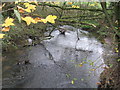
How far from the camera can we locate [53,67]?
94.0 inches

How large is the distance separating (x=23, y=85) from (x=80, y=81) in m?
0.93

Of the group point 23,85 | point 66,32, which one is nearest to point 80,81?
point 23,85

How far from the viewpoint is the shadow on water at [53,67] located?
6.62 feet

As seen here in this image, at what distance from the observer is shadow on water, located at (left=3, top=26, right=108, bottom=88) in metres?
2.02

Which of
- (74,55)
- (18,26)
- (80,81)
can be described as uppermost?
(18,26)

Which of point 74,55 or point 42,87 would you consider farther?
point 74,55

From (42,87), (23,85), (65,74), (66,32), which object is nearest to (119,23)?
(65,74)

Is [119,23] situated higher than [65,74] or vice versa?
[119,23]

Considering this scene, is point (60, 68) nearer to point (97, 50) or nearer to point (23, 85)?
point (23, 85)

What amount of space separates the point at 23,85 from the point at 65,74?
2.41 feet

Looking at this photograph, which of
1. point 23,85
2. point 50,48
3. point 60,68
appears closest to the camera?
point 23,85

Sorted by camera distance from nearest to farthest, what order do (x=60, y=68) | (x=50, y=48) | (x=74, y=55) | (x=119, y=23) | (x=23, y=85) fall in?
(x=119, y=23) < (x=23, y=85) < (x=60, y=68) < (x=74, y=55) < (x=50, y=48)

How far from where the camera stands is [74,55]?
110 inches

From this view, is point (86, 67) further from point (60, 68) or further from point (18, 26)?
point (18, 26)
